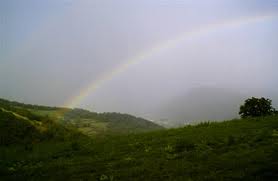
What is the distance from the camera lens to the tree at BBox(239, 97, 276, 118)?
47.6 metres

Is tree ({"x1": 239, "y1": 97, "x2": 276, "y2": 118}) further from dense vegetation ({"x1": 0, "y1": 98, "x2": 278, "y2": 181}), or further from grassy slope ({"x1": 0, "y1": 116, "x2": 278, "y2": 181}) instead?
grassy slope ({"x1": 0, "y1": 116, "x2": 278, "y2": 181})

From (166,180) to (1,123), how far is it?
136 feet

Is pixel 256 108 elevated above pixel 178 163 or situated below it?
above

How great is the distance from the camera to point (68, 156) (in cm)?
2789

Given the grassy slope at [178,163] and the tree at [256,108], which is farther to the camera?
the tree at [256,108]

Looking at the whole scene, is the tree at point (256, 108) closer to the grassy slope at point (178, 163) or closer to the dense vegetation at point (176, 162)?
the dense vegetation at point (176, 162)

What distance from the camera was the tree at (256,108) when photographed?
4759cm

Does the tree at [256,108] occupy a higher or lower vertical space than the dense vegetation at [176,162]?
Result: higher

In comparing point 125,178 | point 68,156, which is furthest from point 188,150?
point 68,156

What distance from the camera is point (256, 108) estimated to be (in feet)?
158

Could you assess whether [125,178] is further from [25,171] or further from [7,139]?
[7,139]

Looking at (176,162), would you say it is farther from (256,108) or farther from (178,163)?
(256,108)

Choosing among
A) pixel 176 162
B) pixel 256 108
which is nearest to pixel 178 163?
pixel 176 162

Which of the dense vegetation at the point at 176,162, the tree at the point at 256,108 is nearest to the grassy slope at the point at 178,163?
the dense vegetation at the point at 176,162
